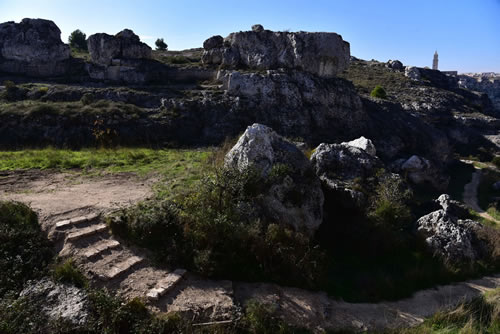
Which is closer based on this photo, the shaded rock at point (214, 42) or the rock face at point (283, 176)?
the rock face at point (283, 176)

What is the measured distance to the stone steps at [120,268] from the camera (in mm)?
5680

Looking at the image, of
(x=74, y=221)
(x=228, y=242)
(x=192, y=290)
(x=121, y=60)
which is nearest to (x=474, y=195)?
(x=228, y=242)

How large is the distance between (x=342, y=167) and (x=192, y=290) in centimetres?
695

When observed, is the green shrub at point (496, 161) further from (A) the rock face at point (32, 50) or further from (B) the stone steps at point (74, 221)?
(A) the rock face at point (32, 50)

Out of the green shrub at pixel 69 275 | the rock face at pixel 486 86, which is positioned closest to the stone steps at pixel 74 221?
the green shrub at pixel 69 275

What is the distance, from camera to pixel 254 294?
5.93m

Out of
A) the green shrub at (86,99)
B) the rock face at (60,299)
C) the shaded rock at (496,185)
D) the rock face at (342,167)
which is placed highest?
the green shrub at (86,99)

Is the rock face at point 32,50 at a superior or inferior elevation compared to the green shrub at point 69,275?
superior

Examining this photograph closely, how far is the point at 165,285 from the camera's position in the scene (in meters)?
5.66

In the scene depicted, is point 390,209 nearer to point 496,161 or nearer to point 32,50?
point 496,161

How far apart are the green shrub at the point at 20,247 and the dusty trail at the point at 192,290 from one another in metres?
0.26

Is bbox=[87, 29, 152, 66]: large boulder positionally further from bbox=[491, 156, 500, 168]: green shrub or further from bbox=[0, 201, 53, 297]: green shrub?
bbox=[491, 156, 500, 168]: green shrub

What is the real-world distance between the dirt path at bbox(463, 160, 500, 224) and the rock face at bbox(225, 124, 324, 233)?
10442 mm

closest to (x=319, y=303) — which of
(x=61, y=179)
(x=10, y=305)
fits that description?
(x=10, y=305)
